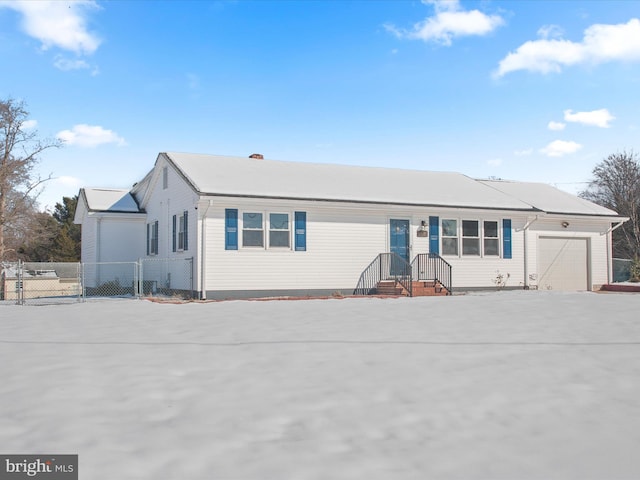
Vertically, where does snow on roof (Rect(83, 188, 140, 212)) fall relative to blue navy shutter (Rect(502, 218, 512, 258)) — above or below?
above

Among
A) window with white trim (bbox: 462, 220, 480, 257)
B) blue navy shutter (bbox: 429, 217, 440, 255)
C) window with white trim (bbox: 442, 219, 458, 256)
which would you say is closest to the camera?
blue navy shutter (bbox: 429, 217, 440, 255)

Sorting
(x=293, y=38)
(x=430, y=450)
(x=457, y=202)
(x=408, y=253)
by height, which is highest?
(x=293, y=38)

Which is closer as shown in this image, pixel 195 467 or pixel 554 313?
pixel 195 467

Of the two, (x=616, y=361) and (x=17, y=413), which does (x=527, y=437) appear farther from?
(x=17, y=413)

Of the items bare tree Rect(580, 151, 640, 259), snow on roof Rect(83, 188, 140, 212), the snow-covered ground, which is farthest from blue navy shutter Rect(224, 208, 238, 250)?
bare tree Rect(580, 151, 640, 259)

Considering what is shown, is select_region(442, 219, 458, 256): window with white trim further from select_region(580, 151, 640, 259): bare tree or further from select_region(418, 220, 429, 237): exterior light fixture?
select_region(580, 151, 640, 259): bare tree

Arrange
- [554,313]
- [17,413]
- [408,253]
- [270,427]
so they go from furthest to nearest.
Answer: [408,253], [554,313], [17,413], [270,427]

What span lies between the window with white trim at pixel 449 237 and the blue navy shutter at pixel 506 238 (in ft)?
6.12

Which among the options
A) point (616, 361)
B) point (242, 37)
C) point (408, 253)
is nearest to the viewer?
point (616, 361)

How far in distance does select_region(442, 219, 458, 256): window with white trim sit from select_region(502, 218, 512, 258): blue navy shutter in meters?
1.87

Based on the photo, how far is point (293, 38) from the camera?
18.4m

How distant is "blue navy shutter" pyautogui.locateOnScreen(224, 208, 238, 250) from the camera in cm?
1755

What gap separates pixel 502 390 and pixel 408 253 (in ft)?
46.5

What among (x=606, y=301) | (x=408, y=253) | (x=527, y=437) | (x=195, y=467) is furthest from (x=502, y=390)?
(x=408, y=253)
